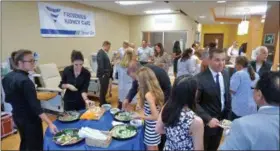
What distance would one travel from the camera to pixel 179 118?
1127 millimetres

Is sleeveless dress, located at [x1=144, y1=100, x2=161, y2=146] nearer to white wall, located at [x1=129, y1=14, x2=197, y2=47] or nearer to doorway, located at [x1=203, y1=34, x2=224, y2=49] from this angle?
white wall, located at [x1=129, y1=14, x2=197, y2=47]

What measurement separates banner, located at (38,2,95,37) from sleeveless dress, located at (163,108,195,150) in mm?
4094

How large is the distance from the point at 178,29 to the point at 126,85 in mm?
4635

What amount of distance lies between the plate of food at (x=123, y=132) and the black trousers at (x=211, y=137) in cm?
64

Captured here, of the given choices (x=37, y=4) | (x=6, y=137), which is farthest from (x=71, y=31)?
(x=6, y=137)

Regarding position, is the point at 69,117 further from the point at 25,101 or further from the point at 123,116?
the point at 123,116

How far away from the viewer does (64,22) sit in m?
4.74

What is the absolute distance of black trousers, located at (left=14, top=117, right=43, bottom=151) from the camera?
1.63 metres

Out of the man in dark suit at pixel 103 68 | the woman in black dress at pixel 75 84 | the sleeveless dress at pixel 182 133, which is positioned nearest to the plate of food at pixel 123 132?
the sleeveless dress at pixel 182 133

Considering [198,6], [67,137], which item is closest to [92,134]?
[67,137]

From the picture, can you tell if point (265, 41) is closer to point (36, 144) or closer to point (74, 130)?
point (74, 130)

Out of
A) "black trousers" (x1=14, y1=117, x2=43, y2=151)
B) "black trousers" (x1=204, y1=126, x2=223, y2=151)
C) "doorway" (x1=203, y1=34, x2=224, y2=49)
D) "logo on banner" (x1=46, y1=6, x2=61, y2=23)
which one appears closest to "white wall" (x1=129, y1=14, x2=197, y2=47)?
"logo on banner" (x1=46, y1=6, x2=61, y2=23)

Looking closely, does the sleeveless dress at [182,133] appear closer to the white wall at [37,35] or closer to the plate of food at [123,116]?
the plate of food at [123,116]

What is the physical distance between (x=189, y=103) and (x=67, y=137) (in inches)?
38.1
